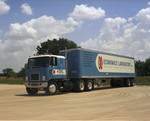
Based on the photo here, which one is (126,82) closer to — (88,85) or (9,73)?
(88,85)

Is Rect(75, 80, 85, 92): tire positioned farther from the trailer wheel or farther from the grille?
the trailer wheel

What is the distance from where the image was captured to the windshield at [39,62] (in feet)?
52.0

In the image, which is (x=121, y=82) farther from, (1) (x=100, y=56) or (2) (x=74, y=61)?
(2) (x=74, y=61)

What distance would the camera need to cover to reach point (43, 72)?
15.6m

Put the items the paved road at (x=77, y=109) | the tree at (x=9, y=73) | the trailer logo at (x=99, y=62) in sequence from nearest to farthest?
1. the paved road at (x=77, y=109)
2. the trailer logo at (x=99, y=62)
3. the tree at (x=9, y=73)

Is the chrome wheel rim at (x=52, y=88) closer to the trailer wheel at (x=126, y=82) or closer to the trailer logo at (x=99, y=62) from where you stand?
the trailer logo at (x=99, y=62)

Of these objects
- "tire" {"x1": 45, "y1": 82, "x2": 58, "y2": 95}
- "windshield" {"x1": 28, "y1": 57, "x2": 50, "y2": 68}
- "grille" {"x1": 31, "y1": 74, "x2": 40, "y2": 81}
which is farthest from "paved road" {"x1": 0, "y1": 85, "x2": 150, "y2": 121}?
"windshield" {"x1": 28, "y1": 57, "x2": 50, "y2": 68}

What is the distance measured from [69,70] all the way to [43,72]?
3316 mm

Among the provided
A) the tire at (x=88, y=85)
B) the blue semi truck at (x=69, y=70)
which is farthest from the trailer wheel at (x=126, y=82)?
the tire at (x=88, y=85)

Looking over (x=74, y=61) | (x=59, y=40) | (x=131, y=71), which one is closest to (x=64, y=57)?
(x=74, y=61)

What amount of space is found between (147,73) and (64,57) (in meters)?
66.1

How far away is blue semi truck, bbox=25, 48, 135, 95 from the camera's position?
15.8 metres

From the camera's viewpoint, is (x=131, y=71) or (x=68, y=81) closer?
(x=68, y=81)

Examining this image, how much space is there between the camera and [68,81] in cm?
1797
